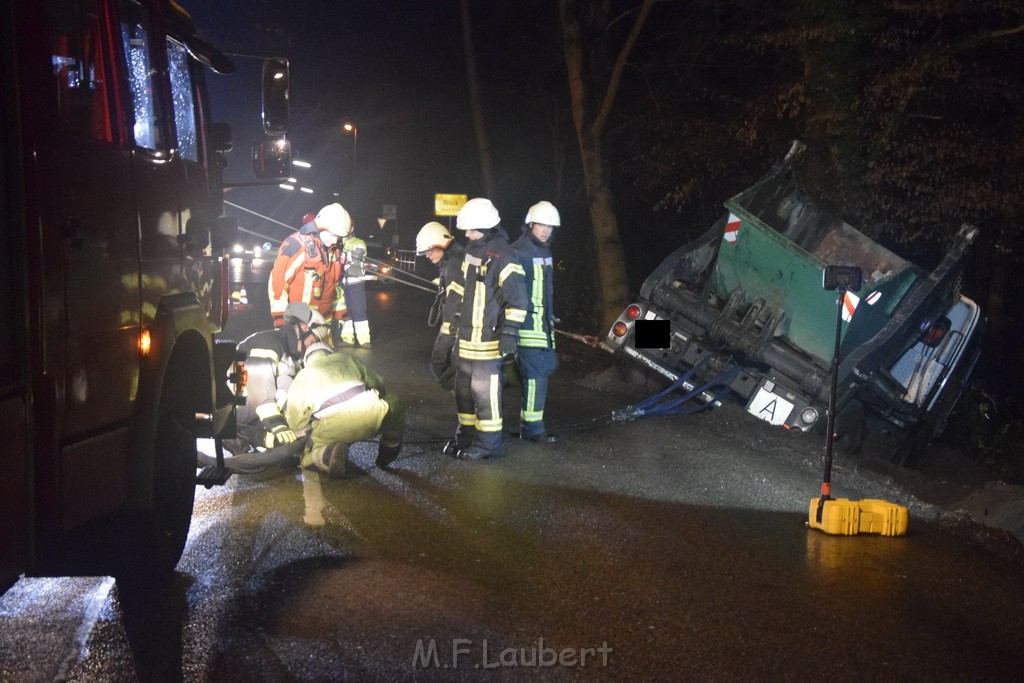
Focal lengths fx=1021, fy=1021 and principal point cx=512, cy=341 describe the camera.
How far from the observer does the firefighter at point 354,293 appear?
41.4 feet

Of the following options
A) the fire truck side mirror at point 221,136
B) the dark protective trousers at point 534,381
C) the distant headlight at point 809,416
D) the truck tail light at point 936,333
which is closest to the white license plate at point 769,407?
the distant headlight at point 809,416

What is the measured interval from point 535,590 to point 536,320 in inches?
134

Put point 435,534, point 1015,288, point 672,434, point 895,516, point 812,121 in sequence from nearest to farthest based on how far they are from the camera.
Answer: point 435,534 < point 895,516 < point 672,434 < point 812,121 < point 1015,288

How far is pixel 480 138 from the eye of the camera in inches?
812

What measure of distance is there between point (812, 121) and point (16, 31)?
965 cm

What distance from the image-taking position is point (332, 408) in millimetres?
6660

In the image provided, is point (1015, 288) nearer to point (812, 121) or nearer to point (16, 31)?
point (812, 121)

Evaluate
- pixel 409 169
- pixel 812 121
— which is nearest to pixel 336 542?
pixel 812 121

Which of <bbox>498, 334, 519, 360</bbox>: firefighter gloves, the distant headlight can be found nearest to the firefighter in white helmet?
<bbox>498, 334, 519, 360</bbox>: firefighter gloves

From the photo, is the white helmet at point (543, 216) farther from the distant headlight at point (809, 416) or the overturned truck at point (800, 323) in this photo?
the distant headlight at point (809, 416)

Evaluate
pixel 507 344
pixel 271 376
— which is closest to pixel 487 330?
pixel 507 344

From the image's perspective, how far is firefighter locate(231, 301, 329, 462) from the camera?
6875 millimetres

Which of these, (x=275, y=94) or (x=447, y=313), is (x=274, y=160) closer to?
(x=275, y=94)

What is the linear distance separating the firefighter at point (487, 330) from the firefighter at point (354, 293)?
4.77 metres
